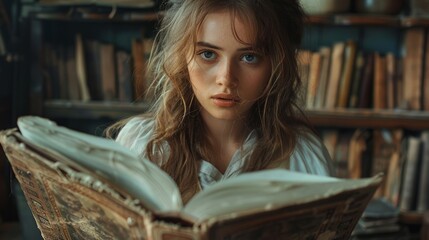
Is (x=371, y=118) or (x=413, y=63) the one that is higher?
(x=413, y=63)

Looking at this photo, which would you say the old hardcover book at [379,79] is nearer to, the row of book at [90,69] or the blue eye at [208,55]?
the row of book at [90,69]

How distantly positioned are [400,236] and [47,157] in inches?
80.0

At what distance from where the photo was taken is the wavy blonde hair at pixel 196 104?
1067mm

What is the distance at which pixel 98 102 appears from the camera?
2.53m

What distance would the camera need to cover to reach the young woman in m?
1.03

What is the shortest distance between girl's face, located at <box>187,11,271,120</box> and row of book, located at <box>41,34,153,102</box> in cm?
148

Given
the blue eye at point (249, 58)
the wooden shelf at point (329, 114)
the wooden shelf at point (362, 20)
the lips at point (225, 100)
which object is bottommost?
the wooden shelf at point (329, 114)

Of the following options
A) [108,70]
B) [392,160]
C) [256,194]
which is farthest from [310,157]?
[108,70]

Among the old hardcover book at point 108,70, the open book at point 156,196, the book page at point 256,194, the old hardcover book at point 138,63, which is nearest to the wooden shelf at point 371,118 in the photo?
the old hardcover book at point 138,63

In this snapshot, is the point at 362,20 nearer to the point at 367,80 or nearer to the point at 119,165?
the point at 367,80

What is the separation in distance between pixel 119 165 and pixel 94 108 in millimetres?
1874

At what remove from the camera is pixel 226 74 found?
1017mm

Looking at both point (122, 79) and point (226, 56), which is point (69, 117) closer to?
point (122, 79)

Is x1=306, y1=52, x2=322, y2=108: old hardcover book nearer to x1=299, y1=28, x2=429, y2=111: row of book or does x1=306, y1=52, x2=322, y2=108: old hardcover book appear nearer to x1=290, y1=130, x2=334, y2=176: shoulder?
x1=299, y1=28, x2=429, y2=111: row of book
